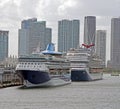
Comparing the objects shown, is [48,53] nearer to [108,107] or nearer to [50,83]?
[50,83]

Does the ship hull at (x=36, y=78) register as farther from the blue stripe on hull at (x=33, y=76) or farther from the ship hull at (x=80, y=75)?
the ship hull at (x=80, y=75)

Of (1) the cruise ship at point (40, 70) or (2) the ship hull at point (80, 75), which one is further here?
(2) the ship hull at point (80, 75)

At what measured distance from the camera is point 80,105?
254ft

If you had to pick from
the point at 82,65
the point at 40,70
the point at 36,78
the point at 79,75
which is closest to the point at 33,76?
the point at 36,78

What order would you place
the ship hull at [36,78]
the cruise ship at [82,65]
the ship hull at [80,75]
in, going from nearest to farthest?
1. the ship hull at [36,78]
2. the ship hull at [80,75]
3. the cruise ship at [82,65]

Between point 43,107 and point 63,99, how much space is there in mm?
14286

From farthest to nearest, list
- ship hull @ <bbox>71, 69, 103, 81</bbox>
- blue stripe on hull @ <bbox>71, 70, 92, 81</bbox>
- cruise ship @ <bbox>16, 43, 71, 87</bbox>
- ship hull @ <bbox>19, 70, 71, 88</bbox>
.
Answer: blue stripe on hull @ <bbox>71, 70, 92, 81</bbox> < ship hull @ <bbox>71, 69, 103, 81</bbox> < cruise ship @ <bbox>16, 43, 71, 87</bbox> < ship hull @ <bbox>19, 70, 71, 88</bbox>

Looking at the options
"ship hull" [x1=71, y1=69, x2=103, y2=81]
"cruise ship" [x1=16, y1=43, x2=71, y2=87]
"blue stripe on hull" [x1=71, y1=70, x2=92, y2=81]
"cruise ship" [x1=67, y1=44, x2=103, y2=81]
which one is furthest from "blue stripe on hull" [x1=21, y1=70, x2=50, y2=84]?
"blue stripe on hull" [x1=71, y1=70, x2=92, y2=81]

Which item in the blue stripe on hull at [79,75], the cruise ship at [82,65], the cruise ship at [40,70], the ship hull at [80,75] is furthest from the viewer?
the cruise ship at [82,65]

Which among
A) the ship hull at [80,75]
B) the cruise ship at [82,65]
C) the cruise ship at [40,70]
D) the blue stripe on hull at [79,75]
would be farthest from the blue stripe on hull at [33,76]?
the blue stripe on hull at [79,75]

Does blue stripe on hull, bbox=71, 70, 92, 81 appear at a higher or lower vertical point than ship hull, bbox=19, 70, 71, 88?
lower

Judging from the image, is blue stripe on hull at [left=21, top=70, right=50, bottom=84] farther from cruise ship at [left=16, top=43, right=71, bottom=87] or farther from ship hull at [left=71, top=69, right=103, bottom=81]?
ship hull at [left=71, top=69, right=103, bottom=81]

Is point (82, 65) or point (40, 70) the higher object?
point (40, 70)

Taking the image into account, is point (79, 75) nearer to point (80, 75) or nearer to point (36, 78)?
point (80, 75)
